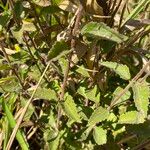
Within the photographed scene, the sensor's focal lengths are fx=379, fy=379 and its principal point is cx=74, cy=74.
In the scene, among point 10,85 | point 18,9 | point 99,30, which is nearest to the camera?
point 99,30

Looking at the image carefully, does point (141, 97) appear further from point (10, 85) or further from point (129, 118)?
point (10, 85)

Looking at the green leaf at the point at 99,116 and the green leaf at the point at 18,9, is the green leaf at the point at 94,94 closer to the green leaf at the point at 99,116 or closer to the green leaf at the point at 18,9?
the green leaf at the point at 99,116

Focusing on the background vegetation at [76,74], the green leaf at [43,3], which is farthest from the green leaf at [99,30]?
the green leaf at [43,3]

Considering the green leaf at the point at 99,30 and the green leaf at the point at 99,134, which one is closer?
the green leaf at the point at 99,30

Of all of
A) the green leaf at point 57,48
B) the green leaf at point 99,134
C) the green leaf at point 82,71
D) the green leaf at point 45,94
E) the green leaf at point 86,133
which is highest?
the green leaf at point 57,48

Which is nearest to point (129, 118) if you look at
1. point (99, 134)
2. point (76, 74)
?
point (99, 134)
